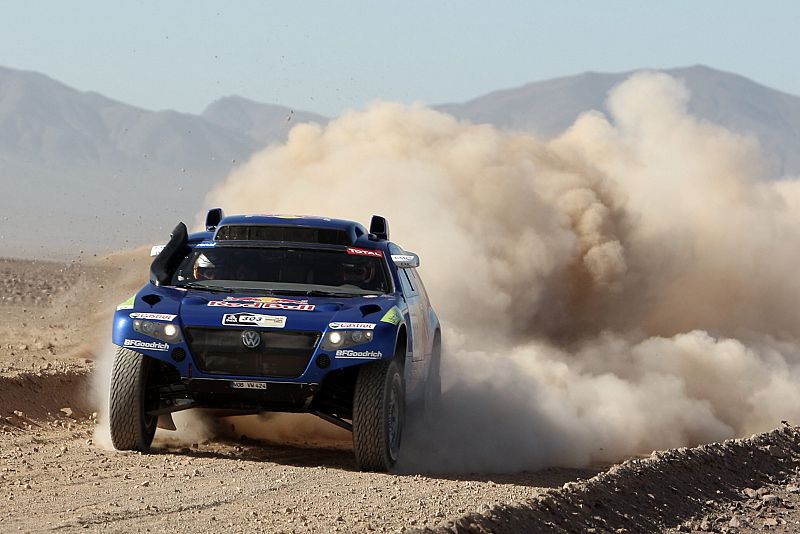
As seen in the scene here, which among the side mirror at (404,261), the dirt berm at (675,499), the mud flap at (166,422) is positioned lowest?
the mud flap at (166,422)

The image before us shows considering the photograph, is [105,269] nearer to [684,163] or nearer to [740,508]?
[684,163]

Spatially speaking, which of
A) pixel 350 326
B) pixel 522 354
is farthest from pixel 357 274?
pixel 522 354

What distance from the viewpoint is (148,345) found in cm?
1076

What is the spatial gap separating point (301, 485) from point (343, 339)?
126 cm

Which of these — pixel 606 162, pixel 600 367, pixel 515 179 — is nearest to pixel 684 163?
pixel 606 162

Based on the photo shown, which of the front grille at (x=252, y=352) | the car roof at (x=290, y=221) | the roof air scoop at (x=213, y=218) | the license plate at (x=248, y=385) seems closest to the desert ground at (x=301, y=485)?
the license plate at (x=248, y=385)

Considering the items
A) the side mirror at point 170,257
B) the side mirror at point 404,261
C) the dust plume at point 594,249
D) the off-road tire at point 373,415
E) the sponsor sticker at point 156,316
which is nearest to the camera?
the off-road tire at point 373,415

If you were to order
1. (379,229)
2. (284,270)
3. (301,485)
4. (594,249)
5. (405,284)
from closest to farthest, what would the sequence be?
(301,485) < (284,270) < (405,284) < (379,229) < (594,249)

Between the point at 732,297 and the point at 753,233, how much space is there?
1.31 metres

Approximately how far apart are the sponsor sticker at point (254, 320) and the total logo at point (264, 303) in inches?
3.9

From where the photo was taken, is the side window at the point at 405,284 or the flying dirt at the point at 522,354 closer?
the flying dirt at the point at 522,354

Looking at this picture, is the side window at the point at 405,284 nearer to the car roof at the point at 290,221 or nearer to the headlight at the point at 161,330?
the car roof at the point at 290,221

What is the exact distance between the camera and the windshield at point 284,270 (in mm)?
11703

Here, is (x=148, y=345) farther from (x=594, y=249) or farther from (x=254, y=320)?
(x=594, y=249)
